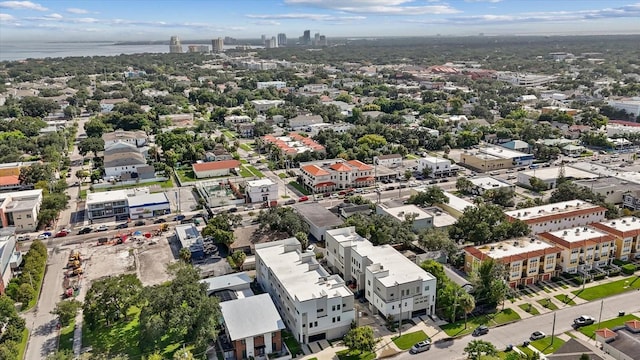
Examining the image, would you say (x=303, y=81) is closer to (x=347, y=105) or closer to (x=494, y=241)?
(x=347, y=105)

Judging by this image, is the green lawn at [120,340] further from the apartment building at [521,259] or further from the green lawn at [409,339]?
the apartment building at [521,259]

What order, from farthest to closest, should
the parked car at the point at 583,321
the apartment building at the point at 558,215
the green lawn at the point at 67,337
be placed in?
1. the apartment building at the point at 558,215
2. the parked car at the point at 583,321
3. the green lawn at the point at 67,337

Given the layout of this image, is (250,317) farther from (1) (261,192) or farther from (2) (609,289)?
(1) (261,192)

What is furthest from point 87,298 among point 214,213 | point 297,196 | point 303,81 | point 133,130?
point 303,81

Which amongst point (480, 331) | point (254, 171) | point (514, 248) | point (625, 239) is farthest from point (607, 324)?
point (254, 171)

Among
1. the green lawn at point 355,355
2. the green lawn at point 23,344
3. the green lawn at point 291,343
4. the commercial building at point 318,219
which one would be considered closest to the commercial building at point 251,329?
the green lawn at point 291,343

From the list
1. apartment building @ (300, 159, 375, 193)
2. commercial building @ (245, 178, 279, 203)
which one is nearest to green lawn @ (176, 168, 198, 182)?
commercial building @ (245, 178, 279, 203)

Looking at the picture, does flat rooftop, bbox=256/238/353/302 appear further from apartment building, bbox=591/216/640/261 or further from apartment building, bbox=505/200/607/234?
apartment building, bbox=591/216/640/261
